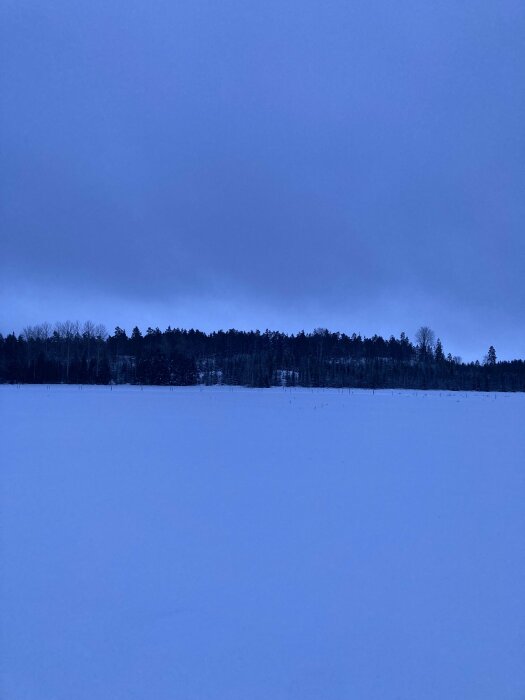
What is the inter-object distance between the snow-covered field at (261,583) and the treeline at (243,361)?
57.2 metres

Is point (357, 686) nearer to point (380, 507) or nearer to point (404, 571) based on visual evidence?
point (404, 571)

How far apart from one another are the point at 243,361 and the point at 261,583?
258 feet

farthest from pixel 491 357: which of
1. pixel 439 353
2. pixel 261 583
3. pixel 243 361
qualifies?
pixel 261 583

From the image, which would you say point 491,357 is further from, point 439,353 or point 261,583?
point 261,583

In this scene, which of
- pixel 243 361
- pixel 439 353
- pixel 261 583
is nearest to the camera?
pixel 261 583

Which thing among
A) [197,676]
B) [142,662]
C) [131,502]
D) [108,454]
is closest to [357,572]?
[197,676]

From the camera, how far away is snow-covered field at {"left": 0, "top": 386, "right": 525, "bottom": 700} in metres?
3.21

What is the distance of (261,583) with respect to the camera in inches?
170

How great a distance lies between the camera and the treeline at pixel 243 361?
209 ft

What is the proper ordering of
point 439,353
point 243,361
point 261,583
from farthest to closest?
point 439,353 < point 243,361 < point 261,583

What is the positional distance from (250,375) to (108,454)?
192 ft

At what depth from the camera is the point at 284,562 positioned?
4734 millimetres

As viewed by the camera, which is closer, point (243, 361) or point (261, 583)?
point (261, 583)

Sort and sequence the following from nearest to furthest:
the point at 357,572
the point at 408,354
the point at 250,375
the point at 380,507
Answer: the point at 357,572
the point at 380,507
the point at 250,375
the point at 408,354
